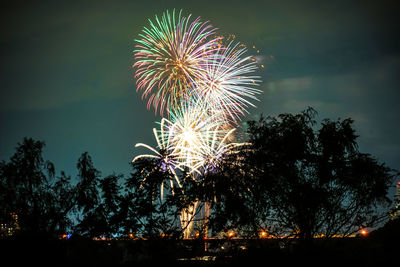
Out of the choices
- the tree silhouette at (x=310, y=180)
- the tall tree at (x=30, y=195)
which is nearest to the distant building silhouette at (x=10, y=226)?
the tall tree at (x=30, y=195)

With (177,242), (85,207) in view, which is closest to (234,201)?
(177,242)

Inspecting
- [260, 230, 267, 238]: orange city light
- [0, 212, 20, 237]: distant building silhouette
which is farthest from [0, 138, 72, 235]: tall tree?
[260, 230, 267, 238]: orange city light

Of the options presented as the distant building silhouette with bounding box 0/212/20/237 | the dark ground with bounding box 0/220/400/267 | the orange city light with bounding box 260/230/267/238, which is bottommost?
the dark ground with bounding box 0/220/400/267

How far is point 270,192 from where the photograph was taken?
1197 centimetres

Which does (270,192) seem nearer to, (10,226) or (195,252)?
(195,252)

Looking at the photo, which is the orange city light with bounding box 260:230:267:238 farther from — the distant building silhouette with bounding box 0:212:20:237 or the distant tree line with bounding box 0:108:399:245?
the distant building silhouette with bounding box 0:212:20:237

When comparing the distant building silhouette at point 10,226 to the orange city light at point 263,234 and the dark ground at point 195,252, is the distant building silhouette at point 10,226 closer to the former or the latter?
the dark ground at point 195,252

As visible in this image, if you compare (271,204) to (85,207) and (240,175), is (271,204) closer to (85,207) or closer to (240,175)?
(240,175)

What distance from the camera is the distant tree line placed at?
33.4 ft

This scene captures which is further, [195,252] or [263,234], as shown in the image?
[263,234]

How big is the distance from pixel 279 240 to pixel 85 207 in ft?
20.4

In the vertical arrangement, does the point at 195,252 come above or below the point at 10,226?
below

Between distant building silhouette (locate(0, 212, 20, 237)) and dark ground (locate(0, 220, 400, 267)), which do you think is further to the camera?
distant building silhouette (locate(0, 212, 20, 237))

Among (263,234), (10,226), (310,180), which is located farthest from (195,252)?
(10,226)
